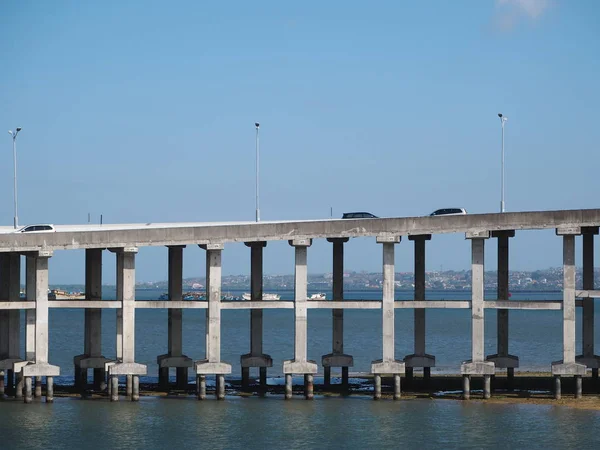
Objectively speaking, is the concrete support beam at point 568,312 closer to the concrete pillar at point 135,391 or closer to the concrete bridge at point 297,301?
the concrete bridge at point 297,301

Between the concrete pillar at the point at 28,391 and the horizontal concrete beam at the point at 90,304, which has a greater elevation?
the horizontal concrete beam at the point at 90,304

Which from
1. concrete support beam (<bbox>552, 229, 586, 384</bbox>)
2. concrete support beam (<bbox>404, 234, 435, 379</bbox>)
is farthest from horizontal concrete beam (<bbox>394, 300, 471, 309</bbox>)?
concrete support beam (<bbox>552, 229, 586, 384</bbox>)

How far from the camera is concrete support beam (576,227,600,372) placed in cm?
5566

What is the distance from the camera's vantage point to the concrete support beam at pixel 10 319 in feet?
194

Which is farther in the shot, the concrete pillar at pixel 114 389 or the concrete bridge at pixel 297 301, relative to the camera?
the concrete pillar at pixel 114 389

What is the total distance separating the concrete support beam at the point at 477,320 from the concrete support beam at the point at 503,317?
3.01 meters

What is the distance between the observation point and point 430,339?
127 m

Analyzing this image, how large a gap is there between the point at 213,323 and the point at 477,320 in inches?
507

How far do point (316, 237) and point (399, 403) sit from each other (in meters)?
9.06

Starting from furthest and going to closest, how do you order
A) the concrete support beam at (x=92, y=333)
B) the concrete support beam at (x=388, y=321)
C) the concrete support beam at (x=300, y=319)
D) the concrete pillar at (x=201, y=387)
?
the concrete support beam at (x=92, y=333) → the concrete pillar at (x=201, y=387) → the concrete support beam at (x=300, y=319) → the concrete support beam at (x=388, y=321)

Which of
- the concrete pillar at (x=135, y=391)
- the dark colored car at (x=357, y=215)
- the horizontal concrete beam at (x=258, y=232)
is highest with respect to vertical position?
the dark colored car at (x=357, y=215)

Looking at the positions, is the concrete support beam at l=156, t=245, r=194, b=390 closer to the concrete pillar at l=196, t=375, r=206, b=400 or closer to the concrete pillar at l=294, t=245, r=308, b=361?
the concrete pillar at l=196, t=375, r=206, b=400

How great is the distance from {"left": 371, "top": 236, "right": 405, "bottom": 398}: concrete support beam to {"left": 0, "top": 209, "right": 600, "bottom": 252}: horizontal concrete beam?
694 millimetres

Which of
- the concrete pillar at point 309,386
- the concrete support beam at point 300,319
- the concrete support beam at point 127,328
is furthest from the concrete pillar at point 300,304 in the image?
the concrete support beam at point 127,328
